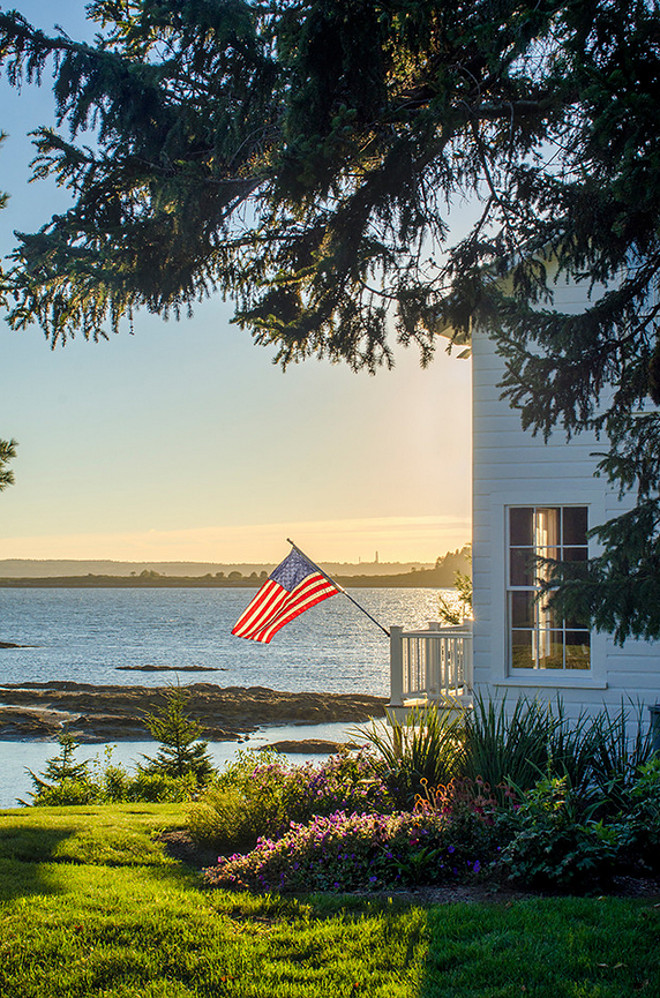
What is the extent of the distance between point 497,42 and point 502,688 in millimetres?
6507

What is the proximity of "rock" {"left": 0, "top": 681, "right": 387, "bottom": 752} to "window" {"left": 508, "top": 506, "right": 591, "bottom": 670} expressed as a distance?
1629 centimetres

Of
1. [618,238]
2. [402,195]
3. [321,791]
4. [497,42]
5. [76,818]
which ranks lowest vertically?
[76,818]

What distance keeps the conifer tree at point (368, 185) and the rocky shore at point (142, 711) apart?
69.1ft

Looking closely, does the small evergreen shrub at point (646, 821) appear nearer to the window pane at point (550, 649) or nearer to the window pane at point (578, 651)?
the window pane at point (578, 651)

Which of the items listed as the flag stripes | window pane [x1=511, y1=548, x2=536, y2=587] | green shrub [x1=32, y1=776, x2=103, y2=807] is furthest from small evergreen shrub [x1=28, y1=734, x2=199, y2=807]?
window pane [x1=511, y1=548, x2=536, y2=587]

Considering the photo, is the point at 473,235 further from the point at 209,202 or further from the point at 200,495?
the point at 200,495

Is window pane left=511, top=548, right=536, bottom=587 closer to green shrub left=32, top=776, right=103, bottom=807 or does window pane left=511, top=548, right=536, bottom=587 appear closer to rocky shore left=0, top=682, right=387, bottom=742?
green shrub left=32, top=776, right=103, bottom=807

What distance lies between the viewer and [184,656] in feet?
205

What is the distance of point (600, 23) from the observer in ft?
13.2

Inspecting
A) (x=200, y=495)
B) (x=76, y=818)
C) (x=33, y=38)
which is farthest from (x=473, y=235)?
(x=200, y=495)

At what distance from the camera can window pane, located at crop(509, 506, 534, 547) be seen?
9414mm

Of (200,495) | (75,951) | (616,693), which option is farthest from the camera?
(200,495)

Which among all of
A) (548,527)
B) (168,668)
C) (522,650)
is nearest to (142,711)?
(522,650)

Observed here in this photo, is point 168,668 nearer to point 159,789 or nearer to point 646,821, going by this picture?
point 159,789
